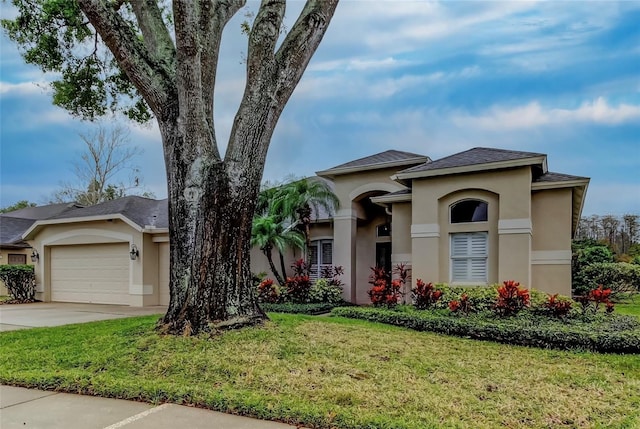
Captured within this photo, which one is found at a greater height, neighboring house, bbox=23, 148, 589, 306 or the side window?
neighboring house, bbox=23, 148, 589, 306

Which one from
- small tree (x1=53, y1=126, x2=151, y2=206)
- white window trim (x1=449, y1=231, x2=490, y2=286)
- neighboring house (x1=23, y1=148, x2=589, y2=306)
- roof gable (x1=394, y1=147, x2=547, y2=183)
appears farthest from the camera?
small tree (x1=53, y1=126, x2=151, y2=206)

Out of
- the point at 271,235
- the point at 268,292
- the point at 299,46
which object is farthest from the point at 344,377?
the point at 271,235

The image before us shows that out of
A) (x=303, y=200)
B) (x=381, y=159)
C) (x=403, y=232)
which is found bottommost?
(x=403, y=232)

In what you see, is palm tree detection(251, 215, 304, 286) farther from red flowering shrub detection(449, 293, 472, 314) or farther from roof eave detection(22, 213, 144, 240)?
red flowering shrub detection(449, 293, 472, 314)

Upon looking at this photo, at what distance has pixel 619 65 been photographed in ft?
38.8

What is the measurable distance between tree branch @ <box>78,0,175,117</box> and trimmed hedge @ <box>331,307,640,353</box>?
243 inches

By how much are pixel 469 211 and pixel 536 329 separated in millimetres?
4753

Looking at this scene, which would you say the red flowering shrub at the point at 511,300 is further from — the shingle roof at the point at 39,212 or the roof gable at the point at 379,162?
the shingle roof at the point at 39,212

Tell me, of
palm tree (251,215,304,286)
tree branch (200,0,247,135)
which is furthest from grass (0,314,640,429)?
palm tree (251,215,304,286)

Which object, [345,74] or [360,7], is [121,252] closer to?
[345,74]

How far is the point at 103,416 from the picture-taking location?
3.78 meters

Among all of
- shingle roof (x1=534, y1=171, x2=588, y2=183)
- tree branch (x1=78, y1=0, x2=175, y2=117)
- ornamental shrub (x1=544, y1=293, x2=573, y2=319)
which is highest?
tree branch (x1=78, y1=0, x2=175, y2=117)

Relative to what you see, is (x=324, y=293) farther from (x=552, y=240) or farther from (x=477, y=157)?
(x=552, y=240)

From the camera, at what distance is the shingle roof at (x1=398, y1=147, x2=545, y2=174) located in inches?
428
